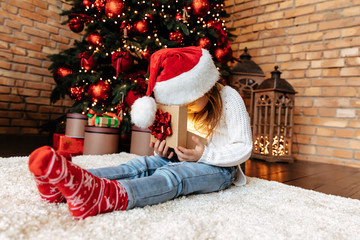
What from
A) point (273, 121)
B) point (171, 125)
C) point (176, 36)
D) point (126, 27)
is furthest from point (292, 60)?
point (171, 125)

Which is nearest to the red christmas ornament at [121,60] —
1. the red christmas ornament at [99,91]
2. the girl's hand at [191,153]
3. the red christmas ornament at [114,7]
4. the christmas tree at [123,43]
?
the christmas tree at [123,43]

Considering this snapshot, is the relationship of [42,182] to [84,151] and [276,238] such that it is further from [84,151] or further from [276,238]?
[84,151]

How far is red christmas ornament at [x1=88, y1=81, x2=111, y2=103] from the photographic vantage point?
1.78m

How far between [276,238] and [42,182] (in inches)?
21.7

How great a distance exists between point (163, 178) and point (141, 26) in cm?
138

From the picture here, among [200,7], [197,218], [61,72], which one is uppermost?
[200,7]

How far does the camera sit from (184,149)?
0.81 meters

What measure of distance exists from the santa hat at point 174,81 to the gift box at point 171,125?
0.03 meters

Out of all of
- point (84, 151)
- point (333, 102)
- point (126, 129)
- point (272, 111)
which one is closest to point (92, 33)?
point (126, 129)

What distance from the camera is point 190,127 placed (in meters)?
0.99

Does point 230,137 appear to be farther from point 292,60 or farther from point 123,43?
point 292,60

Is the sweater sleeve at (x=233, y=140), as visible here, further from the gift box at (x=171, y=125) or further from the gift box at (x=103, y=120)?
the gift box at (x=103, y=120)

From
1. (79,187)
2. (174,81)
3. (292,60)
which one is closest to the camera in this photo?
(79,187)

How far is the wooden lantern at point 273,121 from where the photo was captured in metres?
2.01
